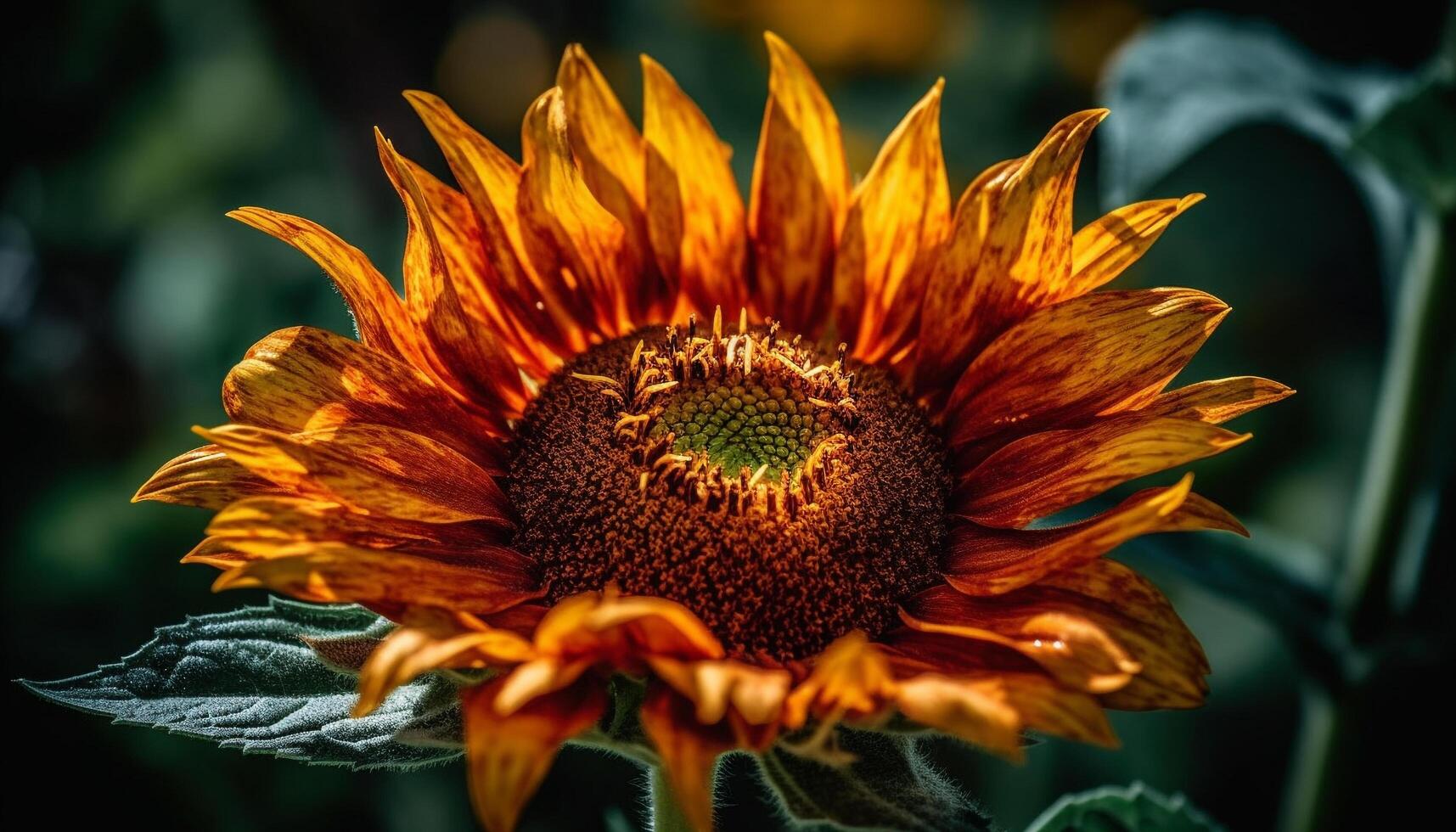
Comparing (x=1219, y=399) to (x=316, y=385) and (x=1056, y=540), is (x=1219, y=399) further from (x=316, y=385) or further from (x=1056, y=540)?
(x=316, y=385)

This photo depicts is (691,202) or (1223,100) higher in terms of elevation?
(1223,100)

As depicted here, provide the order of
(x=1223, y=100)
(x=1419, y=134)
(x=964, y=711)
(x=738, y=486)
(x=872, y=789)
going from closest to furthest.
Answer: (x=964, y=711) < (x=872, y=789) < (x=738, y=486) < (x=1419, y=134) < (x=1223, y=100)

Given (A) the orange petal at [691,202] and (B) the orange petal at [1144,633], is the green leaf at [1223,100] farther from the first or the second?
(B) the orange petal at [1144,633]

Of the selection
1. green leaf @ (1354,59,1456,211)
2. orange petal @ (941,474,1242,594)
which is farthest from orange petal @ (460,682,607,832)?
green leaf @ (1354,59,1456,211)

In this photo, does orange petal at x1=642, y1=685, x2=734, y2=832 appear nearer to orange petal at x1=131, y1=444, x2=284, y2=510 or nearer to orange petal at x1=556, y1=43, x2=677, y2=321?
orange petal at x1=131, y1=444, x2=284, y2=510

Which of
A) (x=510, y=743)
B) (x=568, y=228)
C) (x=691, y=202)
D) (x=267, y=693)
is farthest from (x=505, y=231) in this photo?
(x=510, y=743)

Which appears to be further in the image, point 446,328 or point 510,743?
point 446,328
